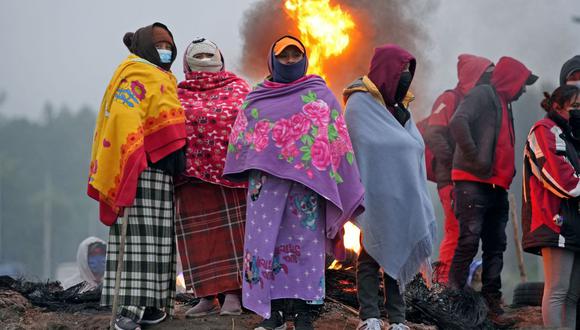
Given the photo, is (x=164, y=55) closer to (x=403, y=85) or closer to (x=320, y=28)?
(x=403, y=85)

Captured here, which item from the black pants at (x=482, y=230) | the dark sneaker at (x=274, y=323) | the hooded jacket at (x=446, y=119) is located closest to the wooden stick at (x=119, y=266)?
the dark sneaker at (x=274, y=323)

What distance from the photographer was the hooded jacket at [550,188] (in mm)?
7117

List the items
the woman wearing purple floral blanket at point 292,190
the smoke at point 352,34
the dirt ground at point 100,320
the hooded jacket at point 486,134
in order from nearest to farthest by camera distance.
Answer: the woman wearing purple floral blanket at point 292,190 < the dirt ground at point 100,320 < the hooded jacket at point 486,134 < the smoke at point 352,34

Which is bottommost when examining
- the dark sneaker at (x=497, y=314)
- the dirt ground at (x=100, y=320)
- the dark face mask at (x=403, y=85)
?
the dark sneaker at (x=497, y=314)

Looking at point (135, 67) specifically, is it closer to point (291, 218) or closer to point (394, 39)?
point (291, 218)

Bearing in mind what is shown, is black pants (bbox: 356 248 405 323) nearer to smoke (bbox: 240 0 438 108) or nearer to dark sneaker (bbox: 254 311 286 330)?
dark sneaker (bbox: 254 311 286 330)

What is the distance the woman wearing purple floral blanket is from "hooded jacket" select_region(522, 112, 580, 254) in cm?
191

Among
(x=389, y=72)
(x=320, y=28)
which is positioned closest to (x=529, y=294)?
(x=320, y=28)

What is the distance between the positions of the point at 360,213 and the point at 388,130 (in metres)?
0.69

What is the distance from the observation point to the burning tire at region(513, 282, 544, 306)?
30.9ft

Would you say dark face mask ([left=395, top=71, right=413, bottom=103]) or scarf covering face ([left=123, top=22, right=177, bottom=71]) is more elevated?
scarf covering face ([left=123, top=22, right=177, bottom=71])

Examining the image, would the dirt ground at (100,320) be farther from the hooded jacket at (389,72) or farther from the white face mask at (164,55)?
the white face mask at (164,55)

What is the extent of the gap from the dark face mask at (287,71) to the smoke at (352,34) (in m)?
3.48

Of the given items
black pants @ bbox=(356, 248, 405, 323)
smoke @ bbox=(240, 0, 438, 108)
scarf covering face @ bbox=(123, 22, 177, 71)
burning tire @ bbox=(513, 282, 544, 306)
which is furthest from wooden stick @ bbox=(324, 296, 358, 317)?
smoke @ bbox=(240, 0, 438, 108)
